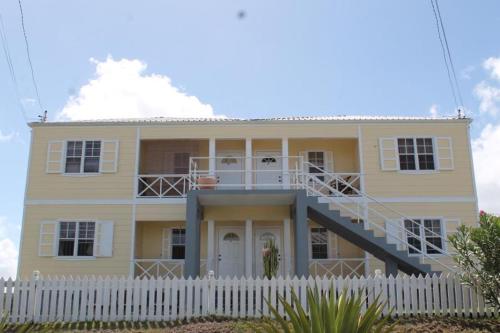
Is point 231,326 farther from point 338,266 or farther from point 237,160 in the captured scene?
point 237,160

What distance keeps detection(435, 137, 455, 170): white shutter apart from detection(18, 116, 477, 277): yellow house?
3 centimetres

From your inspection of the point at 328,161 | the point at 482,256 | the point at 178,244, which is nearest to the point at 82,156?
the point at 178,244

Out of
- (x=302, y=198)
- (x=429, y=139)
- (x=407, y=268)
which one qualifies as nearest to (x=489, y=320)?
(x=407, y=268)

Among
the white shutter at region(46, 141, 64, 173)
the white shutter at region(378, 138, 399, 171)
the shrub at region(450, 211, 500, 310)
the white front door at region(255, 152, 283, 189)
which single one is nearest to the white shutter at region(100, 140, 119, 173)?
the white shutter at region(46, 141, 64, 173)

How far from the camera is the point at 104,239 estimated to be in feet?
57.2

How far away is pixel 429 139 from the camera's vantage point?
18188mm

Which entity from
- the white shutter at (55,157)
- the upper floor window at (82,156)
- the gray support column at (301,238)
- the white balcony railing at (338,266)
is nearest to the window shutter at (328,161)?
the white balcony railing at (338,266)

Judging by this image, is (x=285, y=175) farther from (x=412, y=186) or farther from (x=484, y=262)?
(x=484, y=262)

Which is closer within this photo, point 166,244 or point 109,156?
point 109,156

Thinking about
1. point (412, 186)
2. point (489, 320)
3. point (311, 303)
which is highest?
point (412, 186)

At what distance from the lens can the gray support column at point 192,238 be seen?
50.5 feet

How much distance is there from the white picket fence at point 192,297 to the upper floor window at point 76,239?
5.43 meters

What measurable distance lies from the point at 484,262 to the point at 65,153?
13951mm

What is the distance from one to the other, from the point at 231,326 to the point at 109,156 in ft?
31.2
